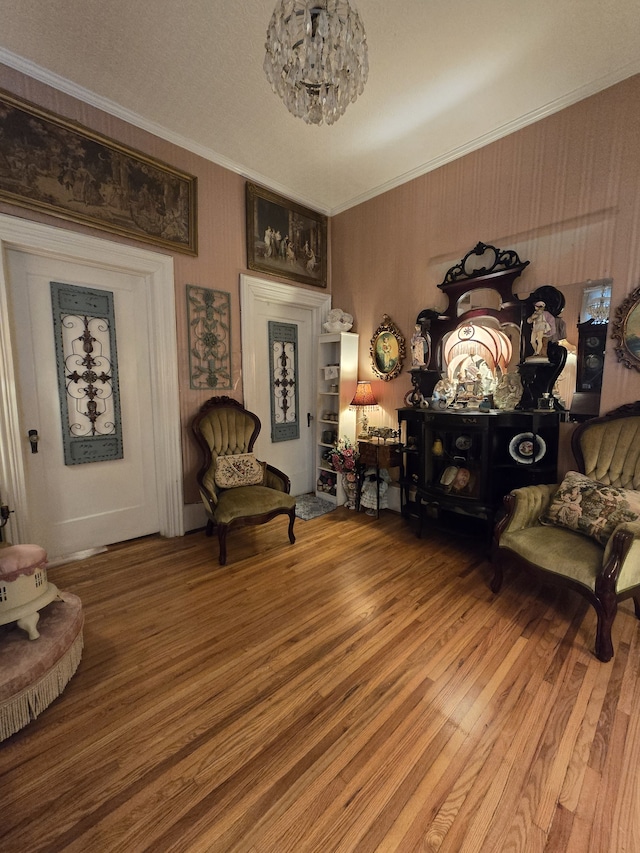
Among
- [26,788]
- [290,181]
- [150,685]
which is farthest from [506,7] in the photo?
[26,788]

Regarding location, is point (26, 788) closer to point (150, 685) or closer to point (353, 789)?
point (150, 685)

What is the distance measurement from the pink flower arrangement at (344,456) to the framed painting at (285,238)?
1961 mm

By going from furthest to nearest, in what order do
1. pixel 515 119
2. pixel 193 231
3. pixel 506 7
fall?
1. pixel 193 231
2. pixel 515 119
3. pixel 506 7

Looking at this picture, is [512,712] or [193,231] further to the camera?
[193,231]

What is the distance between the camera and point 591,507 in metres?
2.13

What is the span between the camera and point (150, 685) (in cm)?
165

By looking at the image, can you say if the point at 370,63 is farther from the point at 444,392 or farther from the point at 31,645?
the point at 31,645

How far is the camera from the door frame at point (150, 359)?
2395 mm

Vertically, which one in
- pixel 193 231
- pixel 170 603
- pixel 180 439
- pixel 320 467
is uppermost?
pixel 193 231

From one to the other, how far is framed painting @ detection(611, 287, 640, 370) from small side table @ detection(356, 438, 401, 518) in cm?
184

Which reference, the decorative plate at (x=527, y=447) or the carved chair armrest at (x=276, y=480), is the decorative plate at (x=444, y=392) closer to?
the decorative plate at (x=527, y=447)

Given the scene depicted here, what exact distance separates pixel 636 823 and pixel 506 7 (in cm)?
376

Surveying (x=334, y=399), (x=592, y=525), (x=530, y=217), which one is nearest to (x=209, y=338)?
(x=334, y=399)

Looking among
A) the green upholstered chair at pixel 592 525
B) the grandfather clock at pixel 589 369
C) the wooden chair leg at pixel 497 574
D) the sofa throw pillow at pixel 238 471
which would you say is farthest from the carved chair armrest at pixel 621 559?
the sofa throw pillow at pixel 238 471
